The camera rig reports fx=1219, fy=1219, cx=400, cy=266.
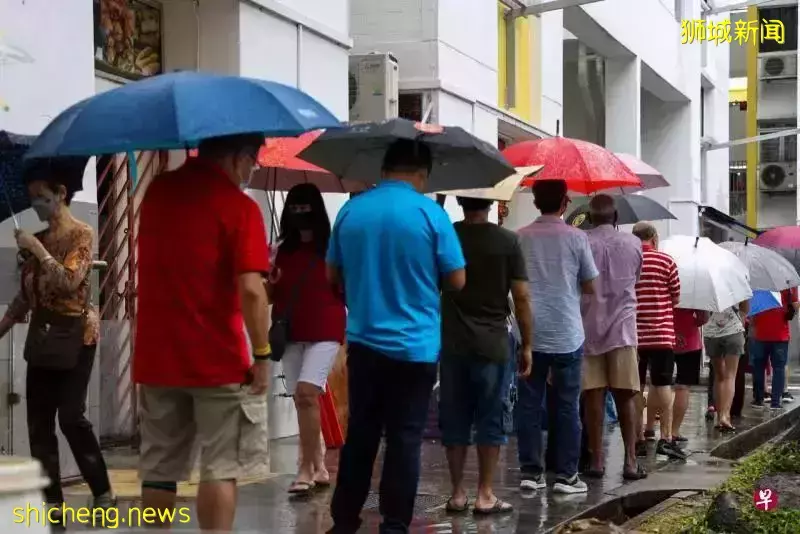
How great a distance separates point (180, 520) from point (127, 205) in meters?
4.63

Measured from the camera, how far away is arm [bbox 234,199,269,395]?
476cm

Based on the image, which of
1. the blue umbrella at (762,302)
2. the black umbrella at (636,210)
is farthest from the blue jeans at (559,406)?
the blue umbrella at (762,302)

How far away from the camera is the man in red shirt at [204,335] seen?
4.79m

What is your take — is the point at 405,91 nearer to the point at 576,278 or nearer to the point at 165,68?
the point at 165,68

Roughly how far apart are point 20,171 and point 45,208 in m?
0.36

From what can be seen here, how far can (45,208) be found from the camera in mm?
6020

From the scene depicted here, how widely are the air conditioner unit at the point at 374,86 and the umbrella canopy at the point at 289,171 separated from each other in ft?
11.7

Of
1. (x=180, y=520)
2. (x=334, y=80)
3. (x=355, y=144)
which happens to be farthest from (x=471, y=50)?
(x=180, y=520)

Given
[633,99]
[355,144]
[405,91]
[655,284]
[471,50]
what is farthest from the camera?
[633,99]

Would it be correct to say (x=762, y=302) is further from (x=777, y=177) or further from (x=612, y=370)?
(x=777, y=177)

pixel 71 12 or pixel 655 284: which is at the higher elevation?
pixel 71 12

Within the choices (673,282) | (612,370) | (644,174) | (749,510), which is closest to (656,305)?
(673,282)

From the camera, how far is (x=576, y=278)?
307 inches

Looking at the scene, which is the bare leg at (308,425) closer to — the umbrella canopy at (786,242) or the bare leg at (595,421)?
the bare leg at (595,421)
